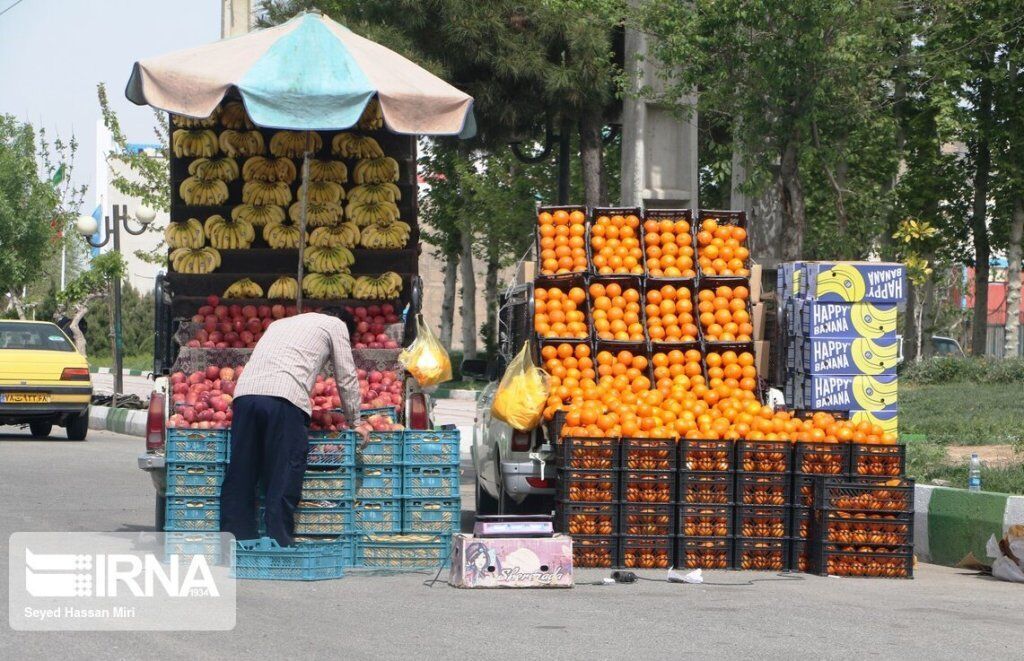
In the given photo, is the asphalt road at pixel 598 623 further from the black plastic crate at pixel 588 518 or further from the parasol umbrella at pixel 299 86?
the parasol umbrella at pixel 299 86

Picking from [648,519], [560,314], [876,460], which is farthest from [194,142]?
[876,460]

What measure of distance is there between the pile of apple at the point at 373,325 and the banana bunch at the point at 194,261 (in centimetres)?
131

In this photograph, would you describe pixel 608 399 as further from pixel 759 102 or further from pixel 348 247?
pixel 759 102

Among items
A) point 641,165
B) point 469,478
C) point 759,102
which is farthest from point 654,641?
point 641,165

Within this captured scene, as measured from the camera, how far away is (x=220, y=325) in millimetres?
12500

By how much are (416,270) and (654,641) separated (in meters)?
6.49

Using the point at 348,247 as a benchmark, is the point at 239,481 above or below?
below

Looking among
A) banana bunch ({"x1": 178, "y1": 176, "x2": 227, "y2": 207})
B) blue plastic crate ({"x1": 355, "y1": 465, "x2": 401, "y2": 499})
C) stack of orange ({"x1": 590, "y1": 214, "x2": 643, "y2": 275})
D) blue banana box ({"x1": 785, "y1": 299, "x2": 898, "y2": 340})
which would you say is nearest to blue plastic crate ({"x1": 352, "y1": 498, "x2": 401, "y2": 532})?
blue plastic crate ({"x1": 355, "y1": 465, "x2": 401, "y2": 499})

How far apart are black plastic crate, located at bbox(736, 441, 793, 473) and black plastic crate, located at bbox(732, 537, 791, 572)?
0.52 metres

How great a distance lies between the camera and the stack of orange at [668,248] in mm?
13508

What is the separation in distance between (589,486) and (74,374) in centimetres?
1273

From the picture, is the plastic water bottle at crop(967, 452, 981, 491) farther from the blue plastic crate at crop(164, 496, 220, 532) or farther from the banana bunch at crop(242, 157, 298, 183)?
the banana bunch at crop(242, 157, 298, 183)

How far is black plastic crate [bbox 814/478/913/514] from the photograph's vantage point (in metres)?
11.0

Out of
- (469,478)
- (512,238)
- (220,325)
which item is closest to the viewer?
(220,325)
